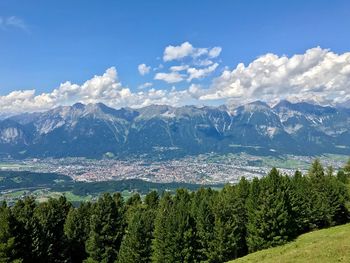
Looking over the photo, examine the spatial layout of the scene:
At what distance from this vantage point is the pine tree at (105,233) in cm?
7900

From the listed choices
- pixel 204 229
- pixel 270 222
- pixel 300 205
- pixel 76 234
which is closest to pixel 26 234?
pixel 76 234

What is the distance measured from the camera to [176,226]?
71125mm

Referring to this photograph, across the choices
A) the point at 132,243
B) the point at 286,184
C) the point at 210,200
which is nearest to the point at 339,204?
the point at 286,184

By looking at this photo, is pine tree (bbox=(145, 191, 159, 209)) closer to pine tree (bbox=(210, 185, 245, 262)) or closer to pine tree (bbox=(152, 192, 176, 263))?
pine tree (bbox=(210, 185, 245, 262))

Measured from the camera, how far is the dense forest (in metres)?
70.1

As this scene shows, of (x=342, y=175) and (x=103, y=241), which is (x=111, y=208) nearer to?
(x=103, y=241)

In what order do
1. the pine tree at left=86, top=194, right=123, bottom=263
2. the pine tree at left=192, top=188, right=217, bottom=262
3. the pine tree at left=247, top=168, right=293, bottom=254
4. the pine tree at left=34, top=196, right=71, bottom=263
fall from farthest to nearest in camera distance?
the pine tree at left=86, top=194, right=123, bottom=263 < the pine tree at left=34, top=196, right=71, bottom=263 < the pine tree at left=192, top=188, right=217, bottom=262 < the pine tree at left=247, top=168, right=293, bottom=254

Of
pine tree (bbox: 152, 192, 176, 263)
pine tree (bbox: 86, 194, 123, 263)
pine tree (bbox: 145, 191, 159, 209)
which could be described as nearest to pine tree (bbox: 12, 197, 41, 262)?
pine tree (bbox: 86, 194, 123, 263)

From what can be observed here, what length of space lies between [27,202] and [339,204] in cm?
7181

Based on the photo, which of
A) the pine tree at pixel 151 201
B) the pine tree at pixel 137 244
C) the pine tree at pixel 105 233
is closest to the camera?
the pine tree at pixel 137 244

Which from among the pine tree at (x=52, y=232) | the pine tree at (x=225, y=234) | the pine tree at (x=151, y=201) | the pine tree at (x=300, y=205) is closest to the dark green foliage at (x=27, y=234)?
the pine tree at (x=52, y=232)

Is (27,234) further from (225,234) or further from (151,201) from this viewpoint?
(151,201)

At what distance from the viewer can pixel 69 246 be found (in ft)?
273

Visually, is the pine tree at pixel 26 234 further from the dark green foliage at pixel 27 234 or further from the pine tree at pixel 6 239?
the pine tree at pixel 6 239
